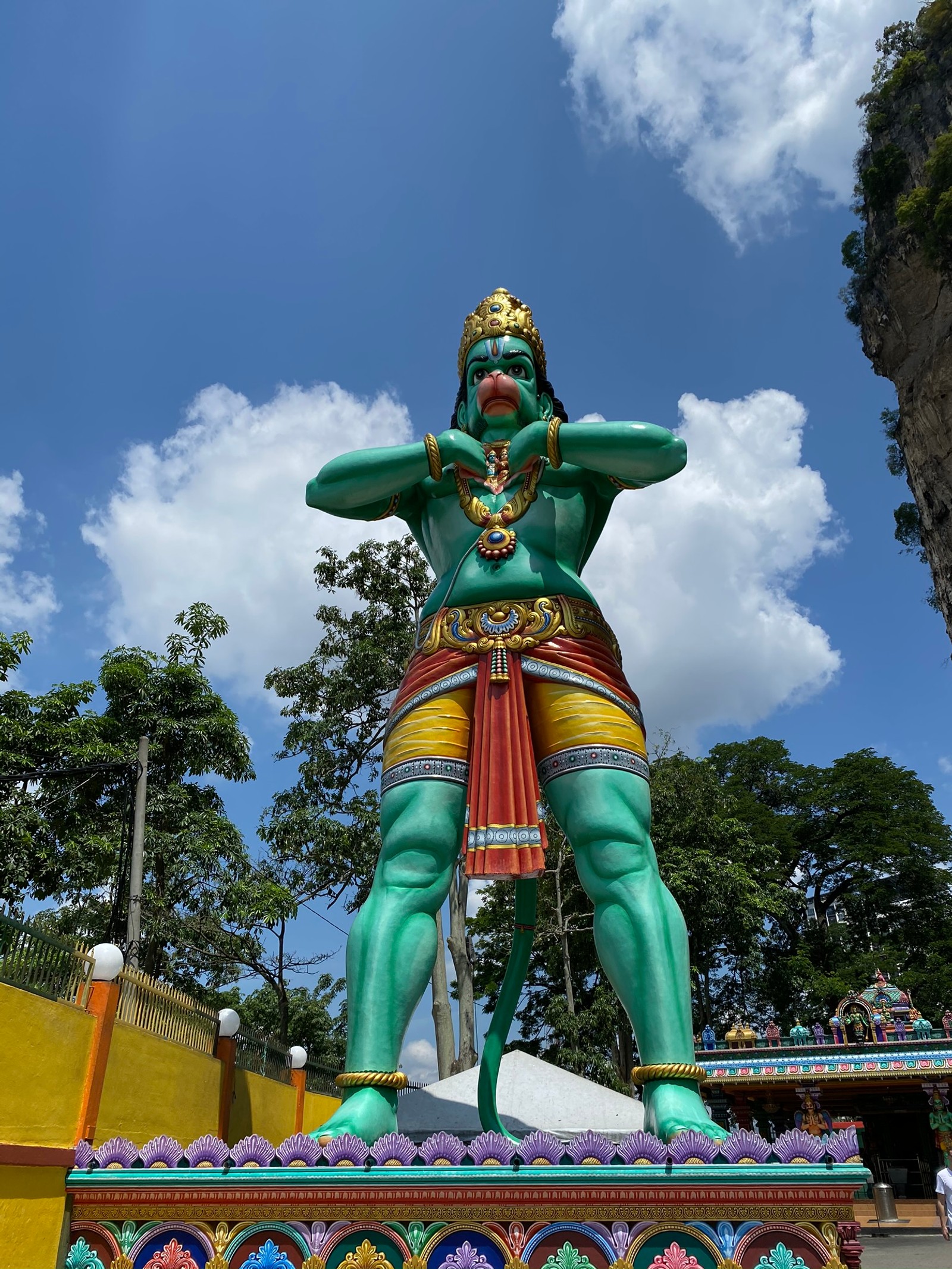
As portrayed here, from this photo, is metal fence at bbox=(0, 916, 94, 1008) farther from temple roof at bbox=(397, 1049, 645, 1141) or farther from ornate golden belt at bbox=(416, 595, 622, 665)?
temple roof at bbox=(397, 1049, 645, 1141)

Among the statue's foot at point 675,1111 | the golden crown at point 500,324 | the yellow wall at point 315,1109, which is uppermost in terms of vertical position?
the golden crown at point 500,324

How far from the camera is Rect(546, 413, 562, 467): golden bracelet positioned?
3.57 metres

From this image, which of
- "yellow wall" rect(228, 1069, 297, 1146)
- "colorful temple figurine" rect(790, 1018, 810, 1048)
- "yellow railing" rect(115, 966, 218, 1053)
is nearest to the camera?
"yellow railing" rect(115, 966, 218, 1053)

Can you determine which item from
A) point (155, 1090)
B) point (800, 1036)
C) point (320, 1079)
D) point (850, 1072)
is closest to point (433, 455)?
point (155, 1090)

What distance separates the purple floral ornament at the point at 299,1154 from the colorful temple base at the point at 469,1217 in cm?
4

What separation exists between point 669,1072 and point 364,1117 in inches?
36.1

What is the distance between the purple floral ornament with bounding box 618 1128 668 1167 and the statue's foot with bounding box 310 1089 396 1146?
29.4 inches

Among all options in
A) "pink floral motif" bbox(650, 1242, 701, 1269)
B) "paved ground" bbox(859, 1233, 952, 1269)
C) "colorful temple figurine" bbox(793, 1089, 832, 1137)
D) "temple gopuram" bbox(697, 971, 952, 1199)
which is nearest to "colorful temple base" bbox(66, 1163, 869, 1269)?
"pink floral motif" bbox(650, 1242, 701, 1269)

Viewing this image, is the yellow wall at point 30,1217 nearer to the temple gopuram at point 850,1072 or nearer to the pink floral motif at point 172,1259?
the pink floral motif at point 172,1259

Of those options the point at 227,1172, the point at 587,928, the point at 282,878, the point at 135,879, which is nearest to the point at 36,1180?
the point at 227,1172

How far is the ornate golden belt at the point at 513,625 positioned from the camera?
3607 millimetres

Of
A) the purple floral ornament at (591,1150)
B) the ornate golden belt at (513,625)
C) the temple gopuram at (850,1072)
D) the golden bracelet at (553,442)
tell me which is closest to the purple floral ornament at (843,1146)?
the purple floral ornament at (591,1150)

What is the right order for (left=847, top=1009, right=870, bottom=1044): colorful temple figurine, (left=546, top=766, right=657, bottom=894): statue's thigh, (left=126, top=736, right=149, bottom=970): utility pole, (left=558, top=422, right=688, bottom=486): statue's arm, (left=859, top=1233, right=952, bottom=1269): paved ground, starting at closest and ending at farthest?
(left=546, top=766, right=657, bottom=894): statue's thigh
(left=558, top=422, right=688, bottom=486): statue's arm
(left=859, top=1233, right=952, bottom=1269): paved ground
(left=126, top=736, right=149, bottom=970): utility pole
(left=847, top=1009, right=870, bottom=1044): colorful temple figurine

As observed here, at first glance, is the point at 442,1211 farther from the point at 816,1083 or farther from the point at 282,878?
the point at 816,1083
